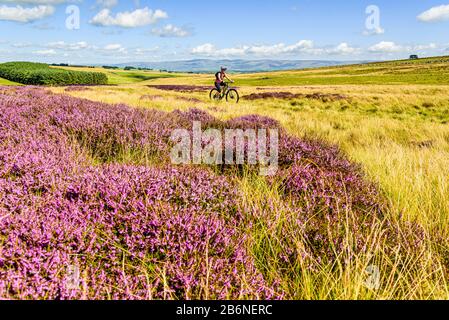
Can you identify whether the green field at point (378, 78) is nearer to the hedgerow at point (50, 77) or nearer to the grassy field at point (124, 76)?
the grassy field at point (124, 76)

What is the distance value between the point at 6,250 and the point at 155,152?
2.70 meters

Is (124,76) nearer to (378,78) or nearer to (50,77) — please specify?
(50,77)

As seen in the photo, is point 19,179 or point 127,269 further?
point 19,179

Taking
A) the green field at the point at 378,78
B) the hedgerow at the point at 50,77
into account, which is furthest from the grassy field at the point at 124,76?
the green field at the point at 378,78

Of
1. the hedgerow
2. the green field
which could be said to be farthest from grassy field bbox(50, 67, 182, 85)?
the green field

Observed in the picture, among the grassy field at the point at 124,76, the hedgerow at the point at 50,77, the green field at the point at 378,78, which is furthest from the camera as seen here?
the grassy field at the point at 124,76

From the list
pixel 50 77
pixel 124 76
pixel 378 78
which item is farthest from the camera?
pixel 124 76

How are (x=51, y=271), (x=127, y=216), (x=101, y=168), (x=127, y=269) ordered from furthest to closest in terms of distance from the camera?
(x=101, y=168)
(x=127, y=216)
(x=127, y=269)
(x=51, y=271)

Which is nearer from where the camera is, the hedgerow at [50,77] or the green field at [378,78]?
the green field at [378,78]

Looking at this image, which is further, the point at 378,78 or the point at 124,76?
the point at 124,76

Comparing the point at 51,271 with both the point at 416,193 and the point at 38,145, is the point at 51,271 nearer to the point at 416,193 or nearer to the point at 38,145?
the point at 38,145

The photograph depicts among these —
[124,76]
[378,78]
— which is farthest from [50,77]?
[378,78]

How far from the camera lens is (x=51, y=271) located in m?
1.43
